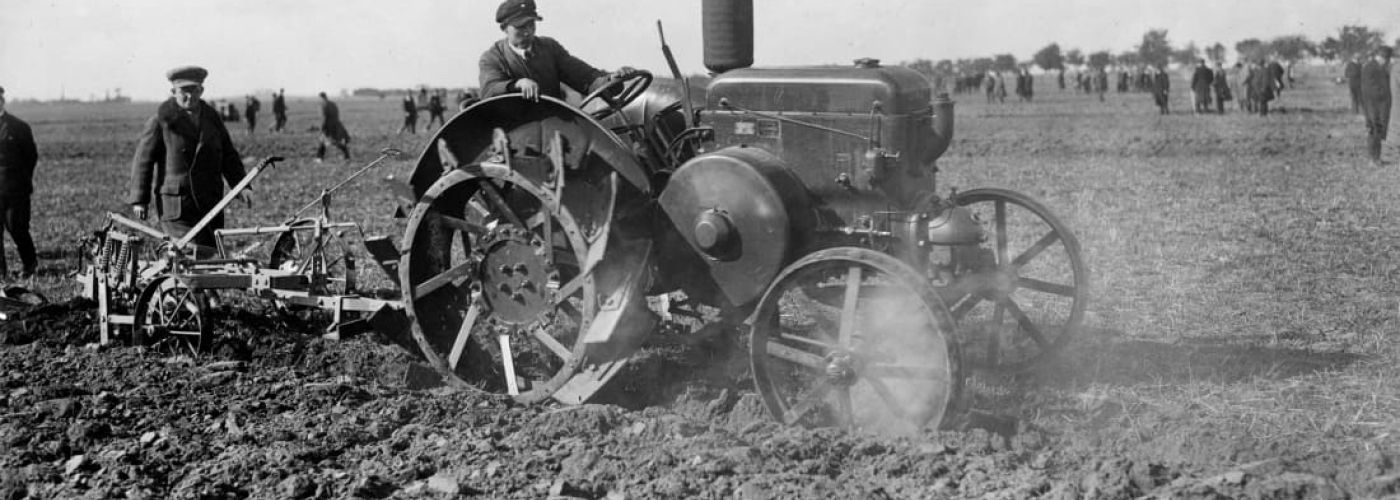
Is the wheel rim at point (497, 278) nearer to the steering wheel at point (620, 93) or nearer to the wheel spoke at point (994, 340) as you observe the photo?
the steering wheel at point (620, 93)

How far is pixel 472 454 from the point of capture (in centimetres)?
497

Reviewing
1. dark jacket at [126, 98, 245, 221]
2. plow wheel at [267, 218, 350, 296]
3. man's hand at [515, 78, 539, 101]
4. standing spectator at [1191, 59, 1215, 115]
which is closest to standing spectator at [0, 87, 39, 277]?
dark jacket at [126, 98, 245, 221]

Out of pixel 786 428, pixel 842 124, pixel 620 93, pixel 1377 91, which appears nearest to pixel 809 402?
pixel 786 428

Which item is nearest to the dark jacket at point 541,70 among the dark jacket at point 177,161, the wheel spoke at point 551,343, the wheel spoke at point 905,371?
the wheel spoke at point 551,343

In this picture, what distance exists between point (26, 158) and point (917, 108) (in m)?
8.57

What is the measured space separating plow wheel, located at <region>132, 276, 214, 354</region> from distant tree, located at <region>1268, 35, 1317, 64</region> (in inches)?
2644

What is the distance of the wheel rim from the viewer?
5738 millimetres

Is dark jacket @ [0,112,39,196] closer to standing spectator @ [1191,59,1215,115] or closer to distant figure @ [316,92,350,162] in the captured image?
distant figure @ [316,92,350,162]

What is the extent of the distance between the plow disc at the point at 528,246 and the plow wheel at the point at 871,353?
0.75 metres

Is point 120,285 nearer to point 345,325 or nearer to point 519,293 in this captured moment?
point 345,325

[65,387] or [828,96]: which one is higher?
[828,96]

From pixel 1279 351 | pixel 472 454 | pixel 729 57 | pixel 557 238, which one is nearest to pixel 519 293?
pixel 557 238

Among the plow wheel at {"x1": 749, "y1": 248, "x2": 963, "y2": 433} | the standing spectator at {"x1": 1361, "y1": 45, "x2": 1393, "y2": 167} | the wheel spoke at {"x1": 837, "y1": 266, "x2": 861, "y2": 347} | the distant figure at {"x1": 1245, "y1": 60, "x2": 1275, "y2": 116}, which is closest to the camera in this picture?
the plow wheel at {"x1": 749, "y1": 248, "x2": 963, "y2": 433}

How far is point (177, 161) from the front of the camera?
8148mm
